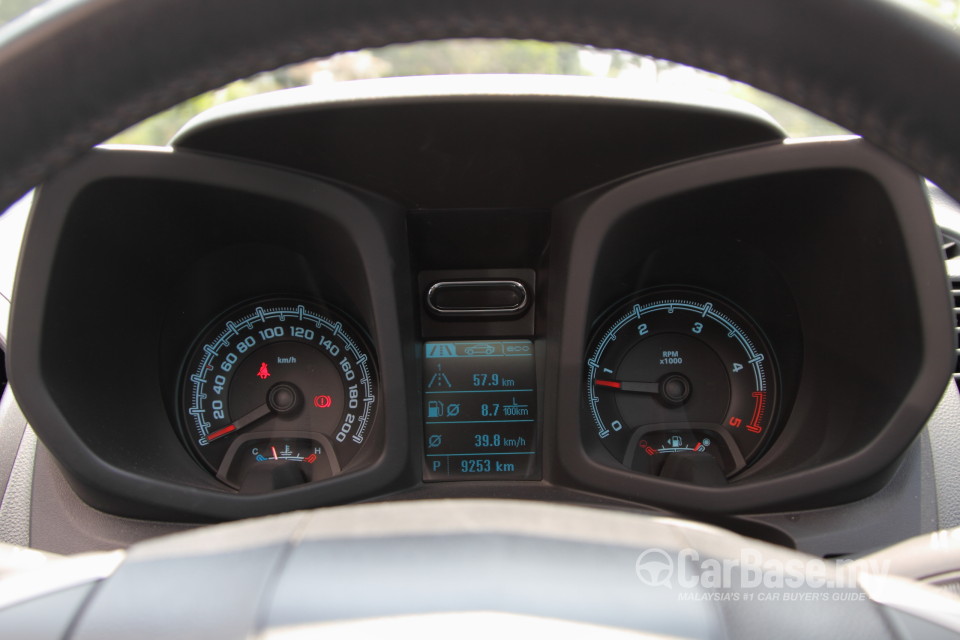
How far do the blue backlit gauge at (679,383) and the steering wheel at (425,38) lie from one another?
3.60ft

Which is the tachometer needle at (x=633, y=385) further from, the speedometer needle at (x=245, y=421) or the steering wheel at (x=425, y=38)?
the steering wheel at (x=425, y=38)

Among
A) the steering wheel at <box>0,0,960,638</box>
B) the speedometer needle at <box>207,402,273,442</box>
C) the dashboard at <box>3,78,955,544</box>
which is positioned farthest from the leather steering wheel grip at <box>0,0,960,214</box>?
the speedometer needle at <box>207,402,273,442</box>

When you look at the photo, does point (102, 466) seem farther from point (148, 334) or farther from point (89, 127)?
point (89, 127)

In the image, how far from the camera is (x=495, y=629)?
0.67m

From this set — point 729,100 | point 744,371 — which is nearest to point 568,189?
point 729,100

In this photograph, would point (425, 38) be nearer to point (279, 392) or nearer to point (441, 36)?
point (441, 36)

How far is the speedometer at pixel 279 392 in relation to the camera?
6.11 ft

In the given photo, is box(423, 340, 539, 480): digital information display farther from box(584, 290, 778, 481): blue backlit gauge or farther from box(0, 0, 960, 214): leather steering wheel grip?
box(0, 0, 960, 214): leather steering wheel grip

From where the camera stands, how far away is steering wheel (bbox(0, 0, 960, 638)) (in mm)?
682

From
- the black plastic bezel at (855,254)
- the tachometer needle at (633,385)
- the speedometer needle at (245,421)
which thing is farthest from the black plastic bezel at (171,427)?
the tachometer needle at (633,385)

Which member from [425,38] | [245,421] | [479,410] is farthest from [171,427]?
[425,38]

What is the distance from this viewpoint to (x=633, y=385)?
1899 mm

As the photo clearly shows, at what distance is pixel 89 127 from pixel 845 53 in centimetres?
65

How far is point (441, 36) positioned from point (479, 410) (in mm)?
1198
